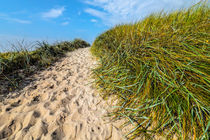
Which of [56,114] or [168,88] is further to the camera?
[56,114]

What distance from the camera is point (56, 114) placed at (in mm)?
1742

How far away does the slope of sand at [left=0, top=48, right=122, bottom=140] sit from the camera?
4.80 ft

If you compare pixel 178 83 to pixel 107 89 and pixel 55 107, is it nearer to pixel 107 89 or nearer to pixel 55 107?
pixel 107 89

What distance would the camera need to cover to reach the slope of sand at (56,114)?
4.80 feet

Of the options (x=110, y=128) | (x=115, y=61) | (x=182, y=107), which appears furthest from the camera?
(x=115, y=61)

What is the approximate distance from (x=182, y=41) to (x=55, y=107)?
8.20 feet

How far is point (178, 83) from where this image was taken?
4.85ft

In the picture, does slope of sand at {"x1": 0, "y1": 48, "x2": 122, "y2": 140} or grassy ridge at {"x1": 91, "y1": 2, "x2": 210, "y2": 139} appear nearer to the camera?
grassy ridge at {"x1": 91, "y1": 2, "x2": 210, "y2": 139}

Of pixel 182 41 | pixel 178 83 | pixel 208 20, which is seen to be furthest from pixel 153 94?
pixel 208 20

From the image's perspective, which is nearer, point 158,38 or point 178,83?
point 178,83

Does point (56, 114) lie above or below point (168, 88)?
below

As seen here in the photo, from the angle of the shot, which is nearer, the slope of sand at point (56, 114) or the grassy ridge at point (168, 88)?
the grassy ridge at point (168, 88)

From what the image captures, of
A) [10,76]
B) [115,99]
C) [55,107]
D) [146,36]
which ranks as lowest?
[115,99]

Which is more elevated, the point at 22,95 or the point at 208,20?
the point at 208,20
